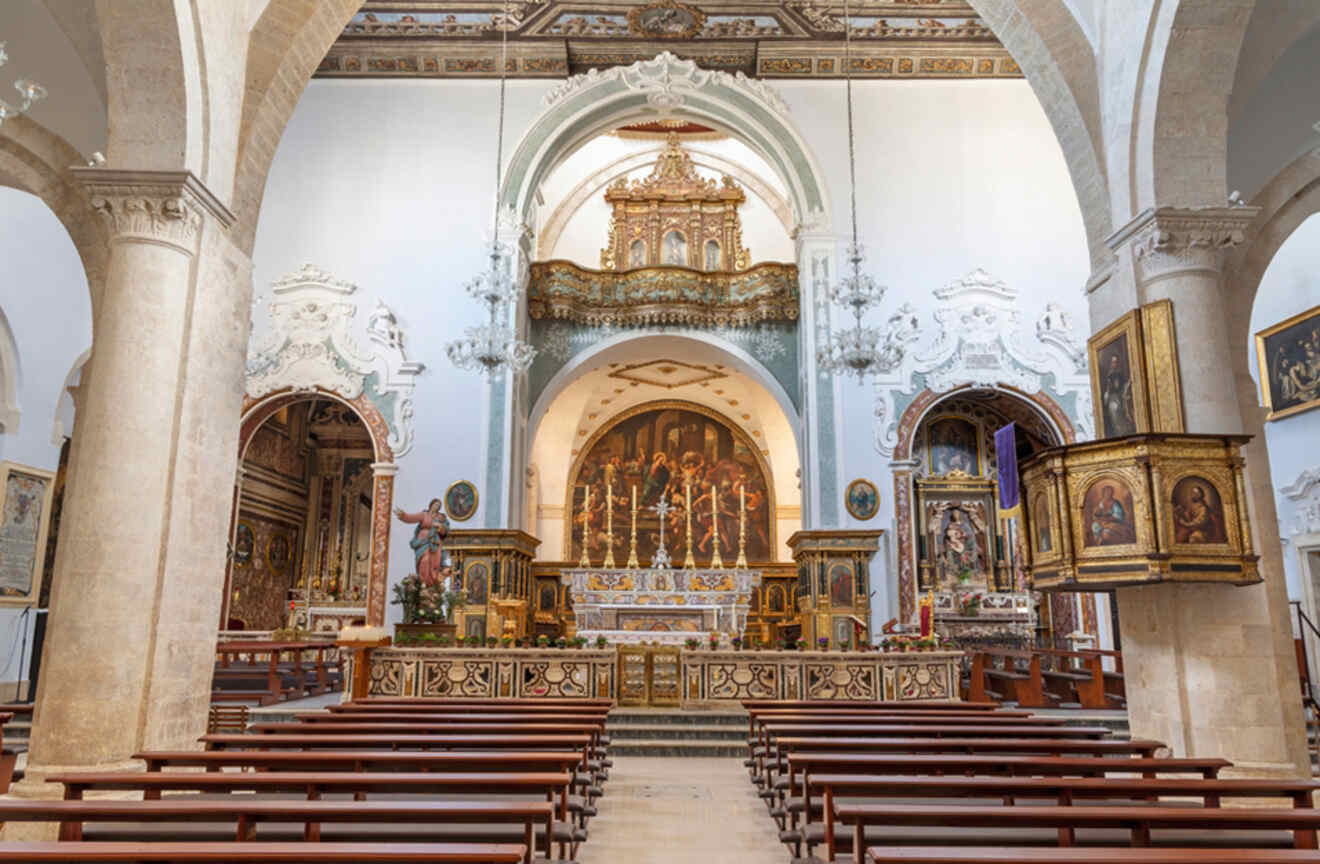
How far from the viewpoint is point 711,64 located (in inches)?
729

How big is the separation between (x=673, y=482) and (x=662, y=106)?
9090 mm

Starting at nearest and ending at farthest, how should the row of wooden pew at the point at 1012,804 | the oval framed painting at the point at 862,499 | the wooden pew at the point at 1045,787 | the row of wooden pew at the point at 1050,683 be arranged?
the row of wooden pew at the point at 1012,804 < the wooden pew at the point at 1045,787 < the row of wooden pew at the point at 1050,683 < the oval framed painting at the point at 862,499

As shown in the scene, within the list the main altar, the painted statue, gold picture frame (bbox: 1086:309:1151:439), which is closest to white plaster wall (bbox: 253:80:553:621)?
the main altar

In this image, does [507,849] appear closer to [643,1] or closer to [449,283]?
[449,283]

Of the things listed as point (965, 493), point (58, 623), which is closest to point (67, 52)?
point (58, 623)

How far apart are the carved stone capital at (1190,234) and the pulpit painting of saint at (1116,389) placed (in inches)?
26.1

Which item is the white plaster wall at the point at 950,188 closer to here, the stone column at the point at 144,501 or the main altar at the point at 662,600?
the main altar at the point at 662,600

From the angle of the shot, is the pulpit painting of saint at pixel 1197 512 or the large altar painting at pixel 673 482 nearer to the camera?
the pulpit painting of saint at pixel 1197 512

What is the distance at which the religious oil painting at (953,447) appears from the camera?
19.0 meters

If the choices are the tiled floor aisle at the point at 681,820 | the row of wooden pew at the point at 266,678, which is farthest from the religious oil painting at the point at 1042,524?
the row of wooden pew at the point at 266,678

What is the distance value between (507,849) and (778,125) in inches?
660

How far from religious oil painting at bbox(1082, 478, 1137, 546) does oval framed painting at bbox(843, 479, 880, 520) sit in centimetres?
1017

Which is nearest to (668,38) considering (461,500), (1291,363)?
(461,500)

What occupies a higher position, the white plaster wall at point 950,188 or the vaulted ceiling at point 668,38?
the vaulted ceiling at point 668,38
